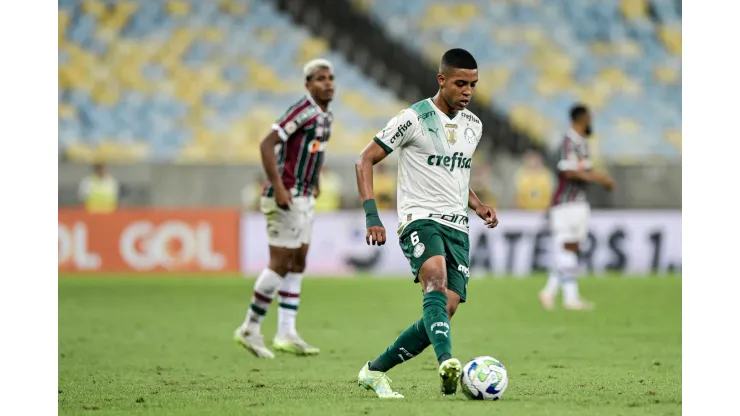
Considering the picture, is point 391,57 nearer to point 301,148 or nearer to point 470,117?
point 301,148

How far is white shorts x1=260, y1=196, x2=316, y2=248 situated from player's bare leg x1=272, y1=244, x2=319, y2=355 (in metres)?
0.13

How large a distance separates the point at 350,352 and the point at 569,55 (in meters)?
16.6

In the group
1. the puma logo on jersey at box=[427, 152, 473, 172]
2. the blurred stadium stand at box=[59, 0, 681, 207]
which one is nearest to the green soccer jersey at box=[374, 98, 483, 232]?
the puma logo on jersey at box=[427, 152, 473, 172]

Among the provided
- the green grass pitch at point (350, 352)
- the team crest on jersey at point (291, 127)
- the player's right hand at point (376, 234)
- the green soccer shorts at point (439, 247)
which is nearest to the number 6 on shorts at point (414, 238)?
the green soccer shorts at point (439, 247)

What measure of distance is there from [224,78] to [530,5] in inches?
276

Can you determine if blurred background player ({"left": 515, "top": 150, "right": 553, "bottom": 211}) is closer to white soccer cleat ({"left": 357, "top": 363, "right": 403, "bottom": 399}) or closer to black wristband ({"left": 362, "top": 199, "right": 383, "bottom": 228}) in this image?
white soccer cleat ({"left": 357, "top": 363, "right": 403, "bottom": 399})

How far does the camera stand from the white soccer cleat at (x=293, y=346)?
9711mm

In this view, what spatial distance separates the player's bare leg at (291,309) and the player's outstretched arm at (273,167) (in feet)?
1.87

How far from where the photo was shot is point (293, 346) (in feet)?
32.0

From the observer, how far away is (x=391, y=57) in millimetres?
25156

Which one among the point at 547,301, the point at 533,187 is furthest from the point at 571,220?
the point at 533,187

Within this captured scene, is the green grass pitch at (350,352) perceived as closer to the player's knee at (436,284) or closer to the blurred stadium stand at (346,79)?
the player's knee at (436,284)

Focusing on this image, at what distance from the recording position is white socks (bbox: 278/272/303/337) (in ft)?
32.8

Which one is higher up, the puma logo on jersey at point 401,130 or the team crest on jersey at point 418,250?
the puma logo on jersey at point 401,130
